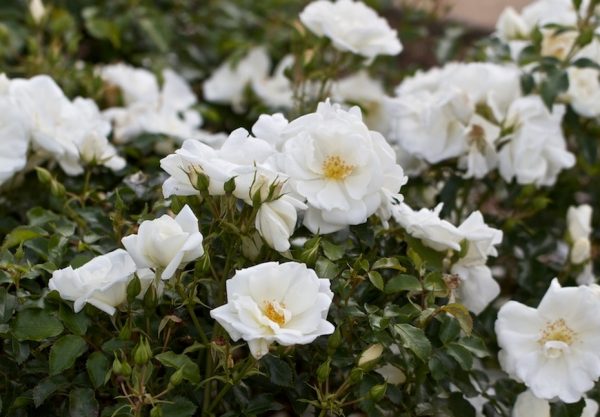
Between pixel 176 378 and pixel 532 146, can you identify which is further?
pixel 532 146

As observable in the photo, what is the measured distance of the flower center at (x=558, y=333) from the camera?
1413 mm

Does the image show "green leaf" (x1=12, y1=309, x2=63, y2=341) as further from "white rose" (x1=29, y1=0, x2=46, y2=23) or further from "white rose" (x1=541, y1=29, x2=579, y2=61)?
"white rose" (x1=541, y1=29, x2=579, y2=61)

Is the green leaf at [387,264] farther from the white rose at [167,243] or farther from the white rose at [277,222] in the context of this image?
the white rose at [167,243]

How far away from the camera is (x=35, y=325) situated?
1.29m

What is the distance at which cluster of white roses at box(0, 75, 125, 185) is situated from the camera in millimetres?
1627

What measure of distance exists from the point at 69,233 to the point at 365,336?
1.60 ft

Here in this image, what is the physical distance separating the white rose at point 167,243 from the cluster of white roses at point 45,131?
0.48 meters

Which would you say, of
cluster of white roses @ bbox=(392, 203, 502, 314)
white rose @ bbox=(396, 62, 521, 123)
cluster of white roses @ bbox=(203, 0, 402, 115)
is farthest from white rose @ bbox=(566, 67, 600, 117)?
cluster of white roses @ bbox=(392, 203, 502, 314)

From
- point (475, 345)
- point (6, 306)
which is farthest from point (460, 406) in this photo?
point (6, 306)

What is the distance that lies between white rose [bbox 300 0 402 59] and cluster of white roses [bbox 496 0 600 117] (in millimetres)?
305

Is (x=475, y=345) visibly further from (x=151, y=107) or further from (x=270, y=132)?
(x=151, y=107)

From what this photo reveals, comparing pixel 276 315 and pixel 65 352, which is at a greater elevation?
pixel 276 315

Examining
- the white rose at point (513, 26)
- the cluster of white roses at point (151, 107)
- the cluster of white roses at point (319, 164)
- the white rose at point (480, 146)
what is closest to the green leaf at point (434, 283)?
the cluster of white roses at point (319, 164)

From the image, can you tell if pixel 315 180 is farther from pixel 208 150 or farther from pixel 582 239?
pixel 582 239
